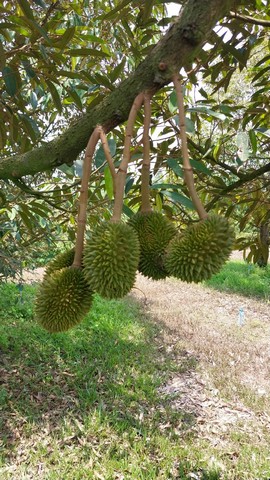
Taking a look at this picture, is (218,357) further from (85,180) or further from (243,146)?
(85,180)

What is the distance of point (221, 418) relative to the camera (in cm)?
361

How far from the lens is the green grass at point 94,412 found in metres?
2.85

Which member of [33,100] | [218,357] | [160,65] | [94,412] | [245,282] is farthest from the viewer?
[245,282]

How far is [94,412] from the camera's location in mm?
3432

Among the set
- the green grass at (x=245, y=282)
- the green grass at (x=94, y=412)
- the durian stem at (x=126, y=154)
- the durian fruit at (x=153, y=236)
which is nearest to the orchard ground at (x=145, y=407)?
the green grass at (x=94, y=412)

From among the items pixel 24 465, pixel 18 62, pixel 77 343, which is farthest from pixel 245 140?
pixel 77 343

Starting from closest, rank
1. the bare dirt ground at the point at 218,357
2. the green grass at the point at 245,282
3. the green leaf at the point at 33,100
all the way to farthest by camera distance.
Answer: the green leaf at the point at 33,100 < the bare dirt ground at the point at 218,357 < the green grass at the point at 245,282

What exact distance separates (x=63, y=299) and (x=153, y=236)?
220 millimetres

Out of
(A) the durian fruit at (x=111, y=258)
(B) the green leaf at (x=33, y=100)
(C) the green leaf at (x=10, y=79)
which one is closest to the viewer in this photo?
(A) the durian fruit at (x=111, y=258)

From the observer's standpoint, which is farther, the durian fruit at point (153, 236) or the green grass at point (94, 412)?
the green grass at point (94, 412)

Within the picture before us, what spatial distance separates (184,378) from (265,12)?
365cm

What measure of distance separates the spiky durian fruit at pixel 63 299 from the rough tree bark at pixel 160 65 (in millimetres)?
235

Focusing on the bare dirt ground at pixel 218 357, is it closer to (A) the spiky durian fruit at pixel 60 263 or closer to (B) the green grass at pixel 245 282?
(B) the green grass at pixel 245 282

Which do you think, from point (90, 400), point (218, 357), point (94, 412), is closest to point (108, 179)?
point (94, 412)
